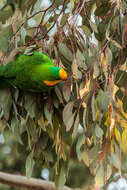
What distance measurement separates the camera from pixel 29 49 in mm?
1255

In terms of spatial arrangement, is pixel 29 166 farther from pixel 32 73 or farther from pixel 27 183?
pixel 27 183

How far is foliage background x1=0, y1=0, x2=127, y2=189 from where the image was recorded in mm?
1160

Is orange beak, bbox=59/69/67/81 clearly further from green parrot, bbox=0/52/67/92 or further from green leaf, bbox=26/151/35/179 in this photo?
green leaf, bbox=26/151/35/179

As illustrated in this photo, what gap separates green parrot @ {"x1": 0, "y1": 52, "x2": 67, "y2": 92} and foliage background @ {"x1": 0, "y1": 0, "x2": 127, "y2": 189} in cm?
4

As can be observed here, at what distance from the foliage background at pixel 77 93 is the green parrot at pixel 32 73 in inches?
1.5

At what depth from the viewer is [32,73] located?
1.25 m

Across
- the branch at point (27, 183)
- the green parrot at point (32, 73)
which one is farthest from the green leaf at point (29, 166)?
the branch at point (27, 183)

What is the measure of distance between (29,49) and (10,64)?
0.32ft

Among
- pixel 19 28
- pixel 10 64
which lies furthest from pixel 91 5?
Answer: pixel 10 64

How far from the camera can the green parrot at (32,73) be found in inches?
48.3

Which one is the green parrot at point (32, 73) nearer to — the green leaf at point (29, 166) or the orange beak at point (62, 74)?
the orange beak at point (62, 74)

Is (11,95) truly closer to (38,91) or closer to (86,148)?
(38,91)

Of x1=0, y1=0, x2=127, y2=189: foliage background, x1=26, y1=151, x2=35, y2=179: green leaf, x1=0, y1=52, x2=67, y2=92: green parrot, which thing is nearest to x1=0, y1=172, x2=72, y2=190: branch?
x1=0, y1=0, x2=127, y2=189: foliage background

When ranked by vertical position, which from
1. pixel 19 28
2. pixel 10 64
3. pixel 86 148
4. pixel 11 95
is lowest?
pixel 86 148
